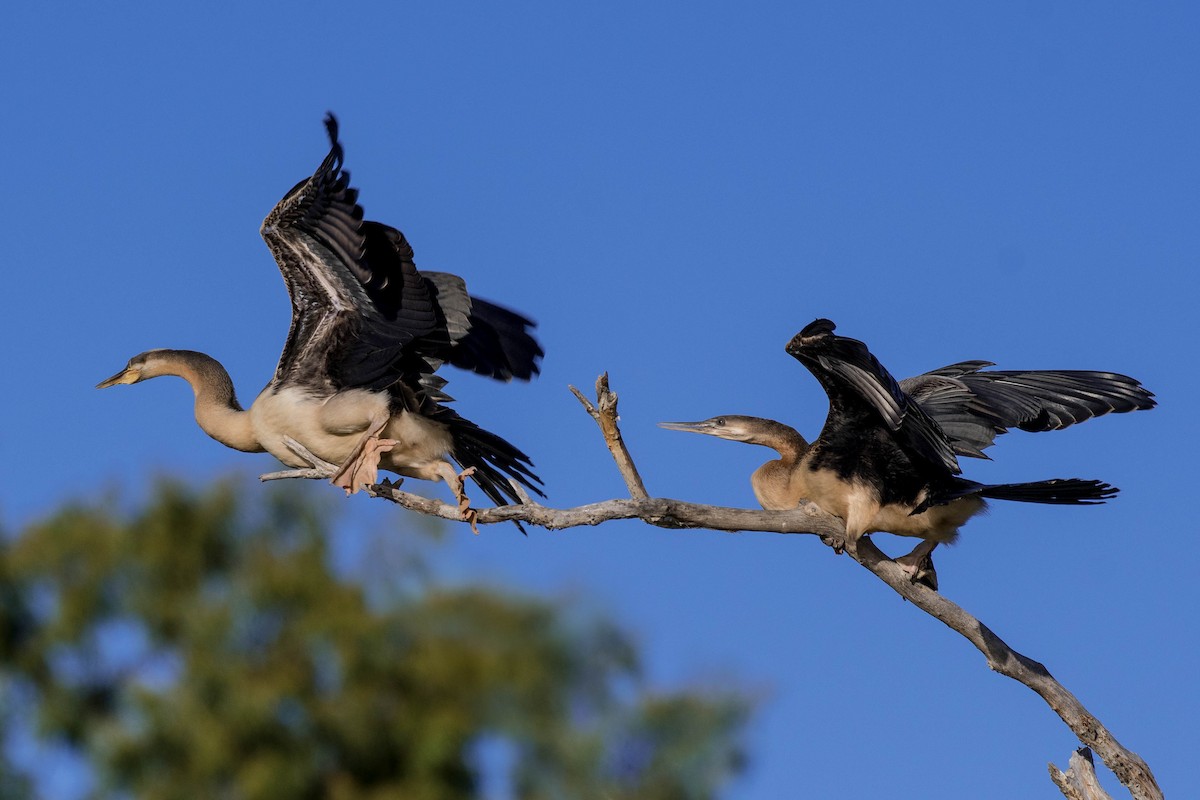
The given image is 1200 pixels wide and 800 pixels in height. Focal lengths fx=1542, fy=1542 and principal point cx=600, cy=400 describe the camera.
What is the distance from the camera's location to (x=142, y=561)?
19234 mm

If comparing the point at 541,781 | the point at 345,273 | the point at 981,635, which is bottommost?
the point at 981,635

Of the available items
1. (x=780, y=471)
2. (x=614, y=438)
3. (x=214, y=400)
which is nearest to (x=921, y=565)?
(x=780, y=471)

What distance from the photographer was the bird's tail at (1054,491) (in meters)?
6.09

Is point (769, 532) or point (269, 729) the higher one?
point (269, 729)

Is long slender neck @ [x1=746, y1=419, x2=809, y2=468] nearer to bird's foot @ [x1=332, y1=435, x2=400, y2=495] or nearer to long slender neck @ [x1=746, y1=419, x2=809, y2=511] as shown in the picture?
long slender neck @ [x1=746, y1=419, x2=809, y2=511]

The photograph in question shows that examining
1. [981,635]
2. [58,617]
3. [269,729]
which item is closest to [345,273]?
[981,635]

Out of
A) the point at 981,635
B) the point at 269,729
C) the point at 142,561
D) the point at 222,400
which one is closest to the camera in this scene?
the point at 981,635

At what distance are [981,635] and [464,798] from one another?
34.4 feet

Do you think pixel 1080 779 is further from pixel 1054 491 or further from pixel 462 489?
pixel 462 489

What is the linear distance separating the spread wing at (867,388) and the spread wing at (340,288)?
6.80ft

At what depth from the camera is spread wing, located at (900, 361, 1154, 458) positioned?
708 centimetres

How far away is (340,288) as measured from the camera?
746 centimetres

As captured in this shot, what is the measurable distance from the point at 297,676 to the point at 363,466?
981 centimetres

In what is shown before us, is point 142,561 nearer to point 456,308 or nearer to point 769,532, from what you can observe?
point 456,308
